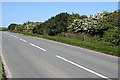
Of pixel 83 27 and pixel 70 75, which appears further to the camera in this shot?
pixel 83 27

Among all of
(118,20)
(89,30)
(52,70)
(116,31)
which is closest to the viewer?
(52,70)

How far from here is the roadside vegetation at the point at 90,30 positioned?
79.7 ft

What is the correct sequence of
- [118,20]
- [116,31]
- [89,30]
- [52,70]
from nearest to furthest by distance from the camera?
[52,70]
[116,31]
[118,20]
[89,30]

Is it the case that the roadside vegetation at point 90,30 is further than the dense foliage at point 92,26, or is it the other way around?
the dense foliage at point 92,26

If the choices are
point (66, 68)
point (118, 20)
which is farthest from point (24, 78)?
point (118, 20)

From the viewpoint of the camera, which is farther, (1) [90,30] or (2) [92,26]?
(1) [90,30]

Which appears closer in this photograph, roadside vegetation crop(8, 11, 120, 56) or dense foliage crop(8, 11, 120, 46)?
roadside vegetation crop(8, 11, 120, 56)

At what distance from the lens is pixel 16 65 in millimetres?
14617

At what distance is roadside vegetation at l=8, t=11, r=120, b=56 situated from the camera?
24.3m

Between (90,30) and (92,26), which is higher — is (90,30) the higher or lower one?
the lower one

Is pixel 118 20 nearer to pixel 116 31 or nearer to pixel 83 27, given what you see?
pixel 116 31

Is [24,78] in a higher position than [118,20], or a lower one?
lower

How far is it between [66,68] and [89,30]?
75.1 feet

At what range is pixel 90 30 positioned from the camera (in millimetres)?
Answer: 35688
